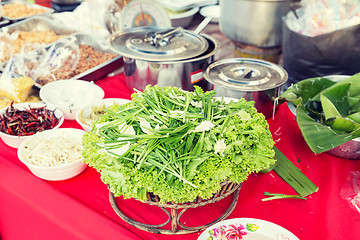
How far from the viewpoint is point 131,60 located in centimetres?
177

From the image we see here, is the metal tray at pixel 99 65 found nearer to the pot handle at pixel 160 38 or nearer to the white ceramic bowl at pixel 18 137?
the pot handle at pixel 160 38

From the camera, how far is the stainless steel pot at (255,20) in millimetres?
2752

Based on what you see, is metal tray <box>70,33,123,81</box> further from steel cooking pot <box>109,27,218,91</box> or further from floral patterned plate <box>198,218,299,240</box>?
floral patterned plate <box>198,218,299,240</box>

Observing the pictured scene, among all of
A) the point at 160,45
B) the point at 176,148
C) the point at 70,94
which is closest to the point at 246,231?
the point at 176,148

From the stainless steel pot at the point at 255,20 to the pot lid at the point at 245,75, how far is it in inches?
46.1

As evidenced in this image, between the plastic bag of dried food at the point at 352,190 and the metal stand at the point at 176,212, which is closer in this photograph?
the metal stand at the point at 176,212

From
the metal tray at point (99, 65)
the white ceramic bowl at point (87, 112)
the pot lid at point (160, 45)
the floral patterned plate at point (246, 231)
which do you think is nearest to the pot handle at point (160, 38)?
the pot lid at point (160, 45)

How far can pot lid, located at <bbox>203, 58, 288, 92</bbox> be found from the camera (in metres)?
1.58

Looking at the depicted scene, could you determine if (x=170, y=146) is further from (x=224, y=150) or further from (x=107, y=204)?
(x=107, y=204)

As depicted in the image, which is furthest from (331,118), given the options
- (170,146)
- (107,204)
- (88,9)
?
(88,9)

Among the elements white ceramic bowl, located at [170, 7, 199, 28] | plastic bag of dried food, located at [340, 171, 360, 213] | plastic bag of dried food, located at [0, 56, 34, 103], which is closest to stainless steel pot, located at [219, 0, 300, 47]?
white ceramic bowl, located at [170, 7, 199, 28]

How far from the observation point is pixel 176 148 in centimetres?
103

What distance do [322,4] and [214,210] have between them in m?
2.04

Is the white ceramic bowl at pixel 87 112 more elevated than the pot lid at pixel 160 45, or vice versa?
the pot lid at pixel 160 45
